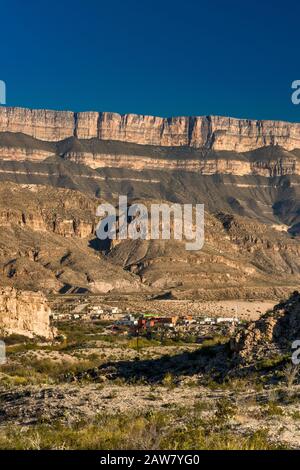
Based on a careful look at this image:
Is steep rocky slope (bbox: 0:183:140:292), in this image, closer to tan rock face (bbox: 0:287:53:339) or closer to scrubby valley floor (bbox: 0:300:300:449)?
tan rock face (bbox: 0:287:53:339)

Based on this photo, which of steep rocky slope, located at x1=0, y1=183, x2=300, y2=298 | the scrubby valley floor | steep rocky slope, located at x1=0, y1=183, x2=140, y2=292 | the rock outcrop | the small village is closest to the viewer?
A: the scrubby valley floor

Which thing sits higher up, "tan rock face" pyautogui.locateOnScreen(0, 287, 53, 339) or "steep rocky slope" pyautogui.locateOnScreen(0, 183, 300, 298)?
"steep rocky slope" pyautogui.locateOnScreen(0, 183, 300, 298)

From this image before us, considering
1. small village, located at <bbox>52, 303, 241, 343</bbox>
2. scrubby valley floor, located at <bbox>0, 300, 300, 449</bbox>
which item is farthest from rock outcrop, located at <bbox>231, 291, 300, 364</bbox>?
small village, located at <bbox>52, 303, 241, 343</bbox>

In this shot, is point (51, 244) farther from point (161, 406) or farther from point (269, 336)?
point (161, 406)

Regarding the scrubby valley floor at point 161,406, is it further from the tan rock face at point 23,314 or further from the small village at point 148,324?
the small village at point 148,324

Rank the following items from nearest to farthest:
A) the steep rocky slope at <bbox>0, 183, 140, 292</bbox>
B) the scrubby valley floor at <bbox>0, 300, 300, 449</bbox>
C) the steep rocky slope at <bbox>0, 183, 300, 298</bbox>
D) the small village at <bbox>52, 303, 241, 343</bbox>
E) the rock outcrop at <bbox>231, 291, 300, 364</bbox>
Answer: the scrubby valley floor at <bbox>0, 300, 300, 449</bbox> < the rock outcrop at <bbox>231, 291, 300, 364</bbox> < the small village at <bbox>52, 303, 241, 343</bbox> < the steep rocky slope at <bbox>0, 183, 140, 292</bbox> < the steep rocky slope at <bbox>0, 183, 300, 298</bbox>

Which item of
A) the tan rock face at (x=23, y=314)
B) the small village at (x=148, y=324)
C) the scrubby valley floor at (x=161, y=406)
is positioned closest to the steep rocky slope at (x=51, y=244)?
the small village at (x=148, y=324)

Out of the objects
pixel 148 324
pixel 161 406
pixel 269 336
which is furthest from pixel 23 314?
pixel 161 406
